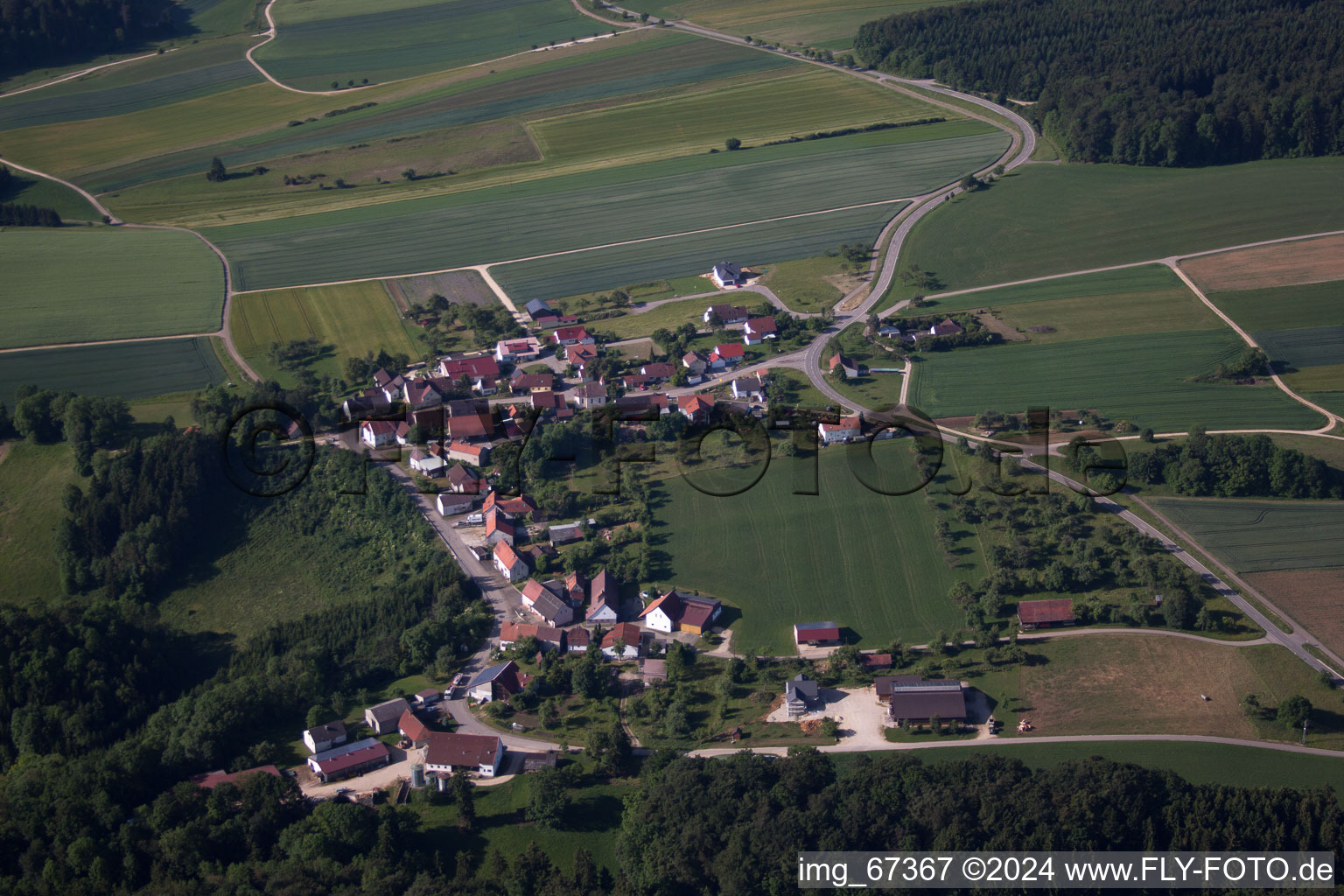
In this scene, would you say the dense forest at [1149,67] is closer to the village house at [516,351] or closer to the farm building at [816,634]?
the village house at [516,351]

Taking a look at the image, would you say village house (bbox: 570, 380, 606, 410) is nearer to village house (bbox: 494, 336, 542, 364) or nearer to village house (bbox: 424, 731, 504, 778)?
village house (bbox: 494, 336, 542, 364)

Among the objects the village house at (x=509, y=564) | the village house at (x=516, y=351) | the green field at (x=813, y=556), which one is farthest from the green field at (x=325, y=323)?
the green field at (x=813, y=556)

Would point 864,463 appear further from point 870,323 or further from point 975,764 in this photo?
point 975,764

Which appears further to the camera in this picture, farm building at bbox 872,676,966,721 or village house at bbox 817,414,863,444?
village house at bbox 817,414,863,444

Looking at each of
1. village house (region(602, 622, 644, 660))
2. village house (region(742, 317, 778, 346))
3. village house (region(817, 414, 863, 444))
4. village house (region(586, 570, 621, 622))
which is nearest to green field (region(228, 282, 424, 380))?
village house (region(742, 317, 778, 346))

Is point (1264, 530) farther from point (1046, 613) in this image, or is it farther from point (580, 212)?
point (580, 212)

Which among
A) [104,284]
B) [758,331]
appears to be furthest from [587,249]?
[104,284]
